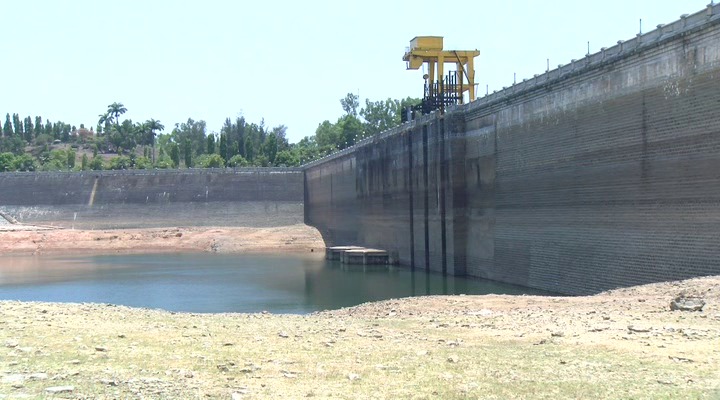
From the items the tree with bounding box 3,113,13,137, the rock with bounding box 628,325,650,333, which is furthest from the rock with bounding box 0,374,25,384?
the tree with bounding box 3,113,13,137

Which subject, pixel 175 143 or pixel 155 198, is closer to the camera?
pixel 155 198

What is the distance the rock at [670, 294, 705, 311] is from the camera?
16.3 meters

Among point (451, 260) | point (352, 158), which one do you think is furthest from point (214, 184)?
point (451, 260)

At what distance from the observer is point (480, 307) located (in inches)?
858

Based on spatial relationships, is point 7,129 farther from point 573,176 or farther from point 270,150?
point 573,176

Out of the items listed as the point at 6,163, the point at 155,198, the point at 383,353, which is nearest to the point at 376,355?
the point at 383,353

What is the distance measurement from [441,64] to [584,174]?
2779cm

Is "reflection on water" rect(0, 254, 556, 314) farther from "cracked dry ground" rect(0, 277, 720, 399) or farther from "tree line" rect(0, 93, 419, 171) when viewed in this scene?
"tree line" rect(0, 93, 419, 171)

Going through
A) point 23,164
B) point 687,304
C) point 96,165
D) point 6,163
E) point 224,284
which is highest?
point 23,164

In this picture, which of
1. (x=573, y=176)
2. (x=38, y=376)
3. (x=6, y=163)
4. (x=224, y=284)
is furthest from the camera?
(x=6, y=163)

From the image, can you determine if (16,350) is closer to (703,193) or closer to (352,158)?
(703,193)

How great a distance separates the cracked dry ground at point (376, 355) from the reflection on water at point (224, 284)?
1417 centimetres

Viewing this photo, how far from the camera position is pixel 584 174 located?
31547mm

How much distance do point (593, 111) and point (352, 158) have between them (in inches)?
1573
